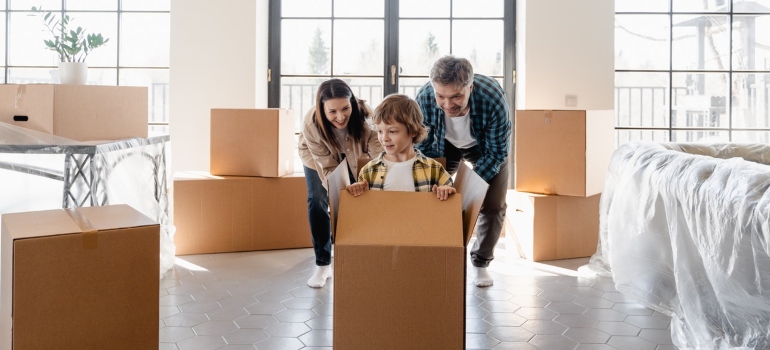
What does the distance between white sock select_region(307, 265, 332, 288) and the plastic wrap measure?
32.3 inches

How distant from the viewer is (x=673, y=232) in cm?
246

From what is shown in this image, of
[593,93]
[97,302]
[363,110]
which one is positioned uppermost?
[593,93]

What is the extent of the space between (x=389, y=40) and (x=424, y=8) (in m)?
0.31

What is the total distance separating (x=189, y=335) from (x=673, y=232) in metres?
1.68

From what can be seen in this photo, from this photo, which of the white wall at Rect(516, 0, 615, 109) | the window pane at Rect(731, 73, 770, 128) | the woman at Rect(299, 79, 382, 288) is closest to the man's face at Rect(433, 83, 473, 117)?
the woman at Rect(299, 79, 382, 288)

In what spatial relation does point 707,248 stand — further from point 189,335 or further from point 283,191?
point 283,191

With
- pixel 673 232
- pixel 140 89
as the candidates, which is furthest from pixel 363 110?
pixel 673 232

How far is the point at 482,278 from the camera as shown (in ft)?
10.8

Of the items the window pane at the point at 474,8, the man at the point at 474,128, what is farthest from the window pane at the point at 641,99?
the man at the point at 474,128

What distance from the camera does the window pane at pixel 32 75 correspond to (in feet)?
15.8

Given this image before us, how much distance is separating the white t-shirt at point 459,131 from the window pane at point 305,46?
205 cm

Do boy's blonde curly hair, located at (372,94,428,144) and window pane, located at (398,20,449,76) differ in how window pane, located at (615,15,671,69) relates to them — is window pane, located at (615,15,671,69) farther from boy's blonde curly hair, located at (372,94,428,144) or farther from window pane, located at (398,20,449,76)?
boy's blonde curly hair, located at (372,94,428,144)

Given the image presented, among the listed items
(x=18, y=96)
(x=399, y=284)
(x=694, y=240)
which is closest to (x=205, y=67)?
(x=18, y=96)

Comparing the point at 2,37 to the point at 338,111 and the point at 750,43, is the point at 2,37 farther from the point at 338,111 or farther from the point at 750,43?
the point at 750,43
